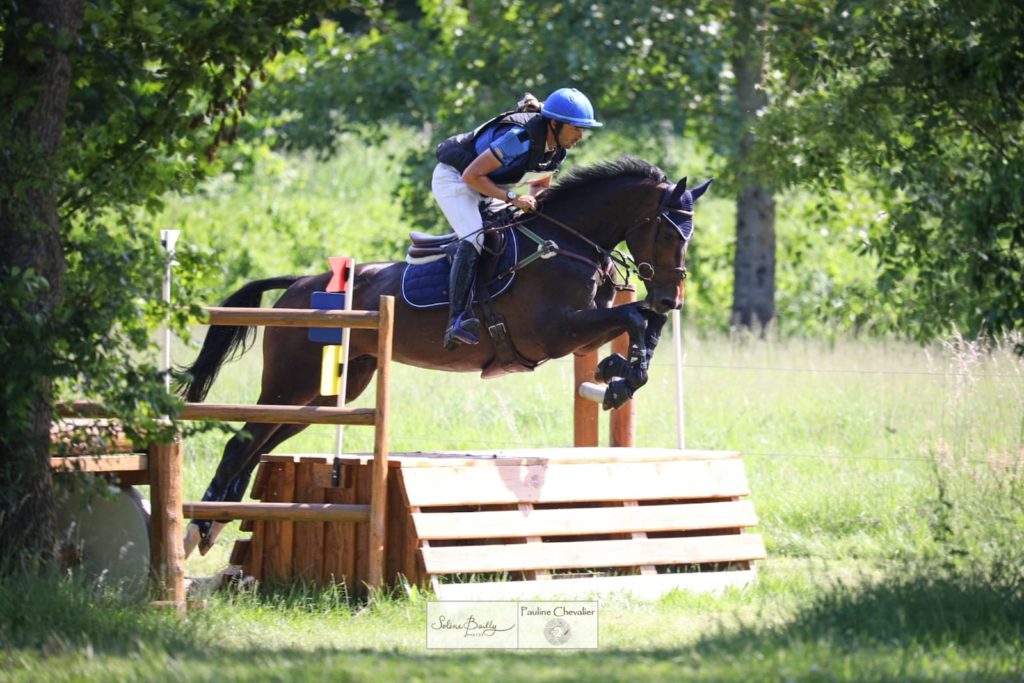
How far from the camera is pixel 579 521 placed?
277 inches

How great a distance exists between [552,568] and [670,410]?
5032 mm

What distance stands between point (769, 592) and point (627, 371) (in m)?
1.40

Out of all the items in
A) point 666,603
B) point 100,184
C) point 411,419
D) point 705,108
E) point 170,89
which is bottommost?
point 666,603

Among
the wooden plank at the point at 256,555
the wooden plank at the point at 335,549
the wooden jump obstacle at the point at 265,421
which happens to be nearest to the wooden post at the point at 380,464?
the wooden jump obstacle at the point at 265,421

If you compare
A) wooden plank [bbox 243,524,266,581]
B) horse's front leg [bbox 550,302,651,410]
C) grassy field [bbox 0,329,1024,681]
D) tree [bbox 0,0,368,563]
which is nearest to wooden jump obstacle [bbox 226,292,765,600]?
wooden plank [bbox 243,524,266,581]

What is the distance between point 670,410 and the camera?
11711mm

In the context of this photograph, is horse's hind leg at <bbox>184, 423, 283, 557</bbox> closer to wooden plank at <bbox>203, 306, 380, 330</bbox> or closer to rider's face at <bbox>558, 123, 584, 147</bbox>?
wooden plank at <bbox>203, 306, 380, 330</bbox>

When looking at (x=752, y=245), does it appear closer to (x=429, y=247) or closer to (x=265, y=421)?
(x=429, y=247)

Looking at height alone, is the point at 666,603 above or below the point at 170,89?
below

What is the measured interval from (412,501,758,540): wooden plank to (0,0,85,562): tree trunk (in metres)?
1.82

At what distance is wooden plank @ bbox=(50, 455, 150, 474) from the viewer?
6.15 meters

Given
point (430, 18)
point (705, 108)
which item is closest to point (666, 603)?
point (705, 108)

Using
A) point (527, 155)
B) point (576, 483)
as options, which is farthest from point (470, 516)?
point (527, 155)

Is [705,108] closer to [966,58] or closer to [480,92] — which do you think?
[480,92]
